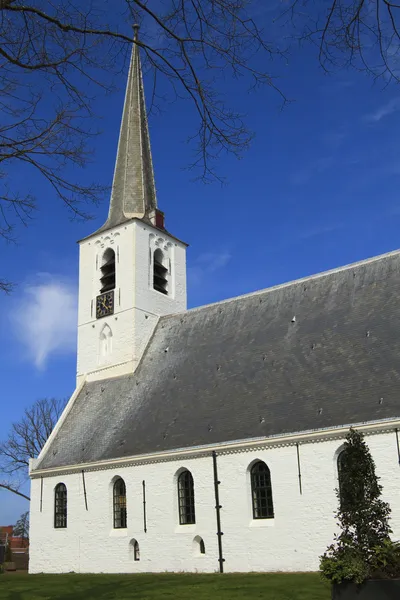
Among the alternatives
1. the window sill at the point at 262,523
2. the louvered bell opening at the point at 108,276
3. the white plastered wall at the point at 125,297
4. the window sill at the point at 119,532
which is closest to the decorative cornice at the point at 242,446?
the window sill at the point at 262,523

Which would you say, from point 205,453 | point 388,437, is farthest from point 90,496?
point 388,437

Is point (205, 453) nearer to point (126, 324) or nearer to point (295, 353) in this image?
point (295, 353)

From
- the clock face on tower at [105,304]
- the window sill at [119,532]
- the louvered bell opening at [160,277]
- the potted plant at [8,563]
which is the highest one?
the louvered bell opening at [160,277]

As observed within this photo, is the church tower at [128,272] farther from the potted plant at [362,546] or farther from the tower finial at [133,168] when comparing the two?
the potted plant at [362,546]

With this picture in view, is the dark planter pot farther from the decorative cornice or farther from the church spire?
the church spire

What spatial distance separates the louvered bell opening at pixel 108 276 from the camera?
30.1 meters

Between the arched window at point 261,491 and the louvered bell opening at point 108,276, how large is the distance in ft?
42.5

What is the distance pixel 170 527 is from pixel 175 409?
13.7ft

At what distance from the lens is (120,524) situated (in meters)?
23.2

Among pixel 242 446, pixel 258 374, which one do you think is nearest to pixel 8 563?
pixel 242 446

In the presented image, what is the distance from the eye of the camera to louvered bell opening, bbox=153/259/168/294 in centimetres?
3048

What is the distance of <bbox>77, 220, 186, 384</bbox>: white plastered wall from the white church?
0.07 meters

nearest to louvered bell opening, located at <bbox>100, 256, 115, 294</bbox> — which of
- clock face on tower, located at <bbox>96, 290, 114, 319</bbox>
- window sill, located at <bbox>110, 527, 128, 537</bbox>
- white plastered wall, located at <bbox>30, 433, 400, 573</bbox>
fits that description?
clock face on tower, located at <bbox>96, 290, 114, 319</bbox>

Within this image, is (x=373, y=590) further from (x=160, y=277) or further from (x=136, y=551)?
(x=160, y=277)
